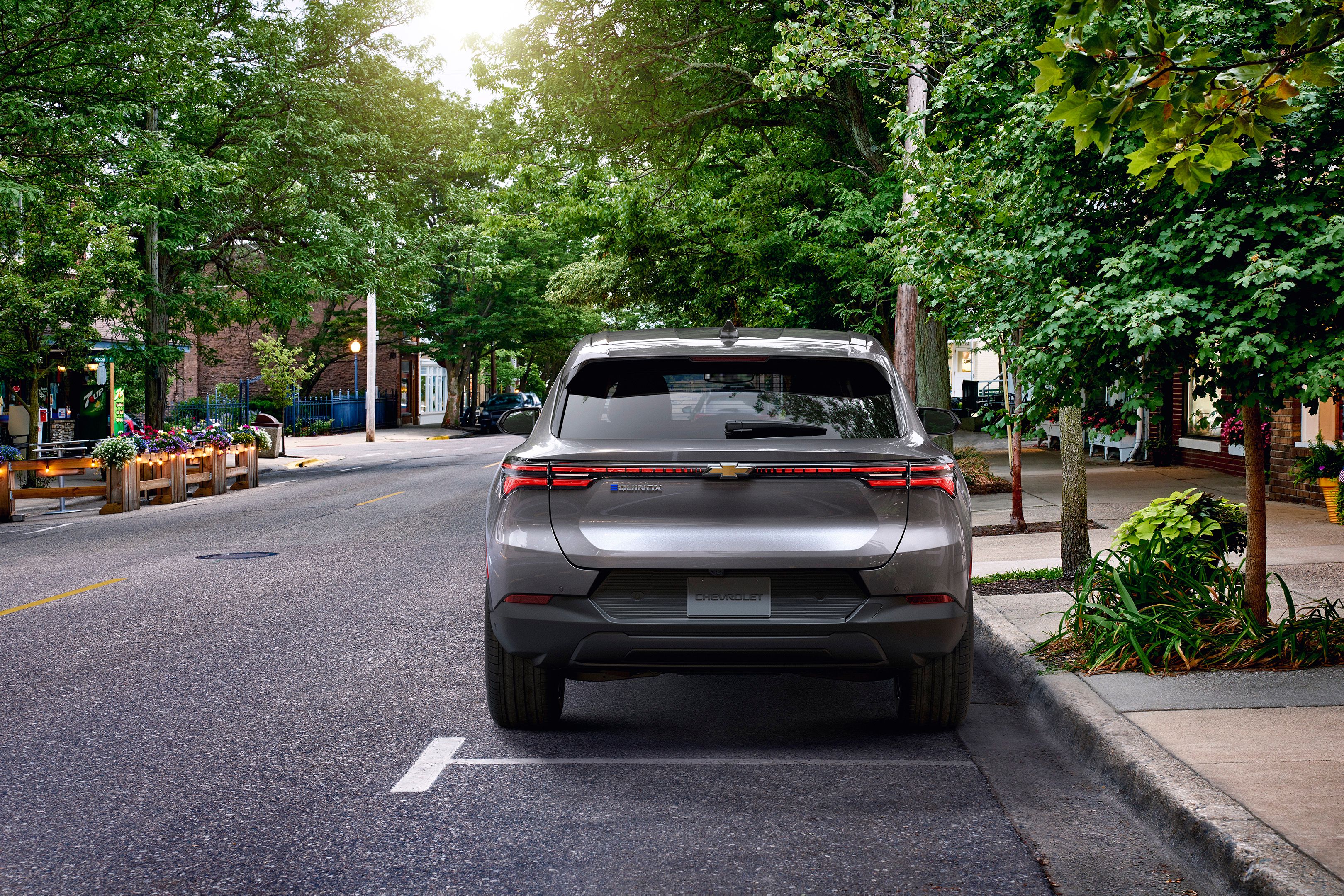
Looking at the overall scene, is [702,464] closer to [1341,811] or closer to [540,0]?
[1341,811]

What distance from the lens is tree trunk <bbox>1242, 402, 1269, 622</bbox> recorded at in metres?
6.34

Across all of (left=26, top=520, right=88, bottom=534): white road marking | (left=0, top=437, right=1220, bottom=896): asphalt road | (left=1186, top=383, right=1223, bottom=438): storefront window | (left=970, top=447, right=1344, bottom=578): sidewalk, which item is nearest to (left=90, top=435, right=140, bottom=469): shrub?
(left=26, top=520, right=88, bottom=534): white road marking

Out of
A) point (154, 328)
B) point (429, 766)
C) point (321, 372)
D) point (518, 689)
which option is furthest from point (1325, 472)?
point (321, 372)

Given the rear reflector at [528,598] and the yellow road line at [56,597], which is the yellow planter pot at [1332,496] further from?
the yellow road line at [56,597]

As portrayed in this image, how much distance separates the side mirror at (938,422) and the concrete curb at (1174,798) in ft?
4.34

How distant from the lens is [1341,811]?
397cm

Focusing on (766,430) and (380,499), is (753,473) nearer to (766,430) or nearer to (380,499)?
(766,430)

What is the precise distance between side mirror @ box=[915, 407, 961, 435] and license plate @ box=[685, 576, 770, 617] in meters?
2.00

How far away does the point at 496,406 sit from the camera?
167ft

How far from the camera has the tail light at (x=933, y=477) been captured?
16.0 feet

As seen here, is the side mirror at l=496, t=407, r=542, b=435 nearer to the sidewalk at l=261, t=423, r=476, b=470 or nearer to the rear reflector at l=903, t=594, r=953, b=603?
the rear reflector at l=903, t=594, r=953, b=603

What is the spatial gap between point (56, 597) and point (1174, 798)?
28.3 ft

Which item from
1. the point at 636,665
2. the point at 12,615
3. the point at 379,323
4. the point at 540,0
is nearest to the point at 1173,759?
the point at 636,665

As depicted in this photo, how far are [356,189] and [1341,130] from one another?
2384 cm
